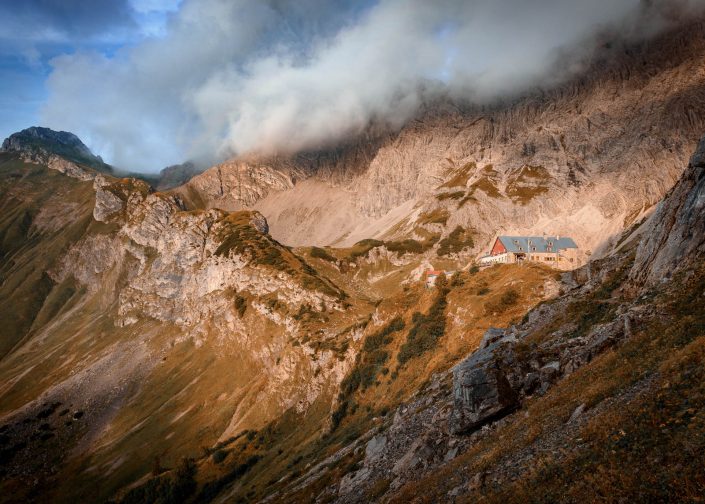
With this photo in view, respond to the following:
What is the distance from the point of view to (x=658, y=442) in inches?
589

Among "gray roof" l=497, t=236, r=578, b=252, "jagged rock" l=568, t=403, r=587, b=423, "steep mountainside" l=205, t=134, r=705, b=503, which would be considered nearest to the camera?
"steep mountainside" l=205, t=134, r=705, b=503

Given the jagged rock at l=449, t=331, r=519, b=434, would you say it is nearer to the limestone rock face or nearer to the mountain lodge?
the limestone rock face

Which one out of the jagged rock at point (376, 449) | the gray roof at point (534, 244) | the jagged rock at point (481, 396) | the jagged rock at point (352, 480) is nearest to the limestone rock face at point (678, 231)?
the jagged rock at point (481, 396)

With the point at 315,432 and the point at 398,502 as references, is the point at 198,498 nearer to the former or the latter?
the point at 315,432

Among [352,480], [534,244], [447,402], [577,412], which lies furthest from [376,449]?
[534,244]

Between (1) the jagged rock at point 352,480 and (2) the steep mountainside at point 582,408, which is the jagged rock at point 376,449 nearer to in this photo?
(2) the steep mountainside at point 582,408

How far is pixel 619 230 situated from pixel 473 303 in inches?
5202

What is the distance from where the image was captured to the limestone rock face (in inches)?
1110

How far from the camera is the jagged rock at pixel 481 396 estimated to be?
93.1 ft

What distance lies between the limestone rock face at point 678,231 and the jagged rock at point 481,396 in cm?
1255

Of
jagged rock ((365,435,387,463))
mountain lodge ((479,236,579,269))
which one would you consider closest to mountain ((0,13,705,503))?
jagged rock ((365,435,387,463))

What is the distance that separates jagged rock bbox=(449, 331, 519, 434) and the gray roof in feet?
318

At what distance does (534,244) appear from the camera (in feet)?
411

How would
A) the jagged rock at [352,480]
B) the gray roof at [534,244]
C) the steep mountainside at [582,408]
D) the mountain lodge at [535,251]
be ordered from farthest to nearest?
1. the gray roof at [534,244]
2. the mountain lodge at [535,251]
3. the jagged rock at [352,480]
4. the steep mountainside at [582,408]
